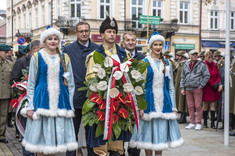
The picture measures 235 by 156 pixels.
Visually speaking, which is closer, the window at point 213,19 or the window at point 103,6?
the window at point 103,6

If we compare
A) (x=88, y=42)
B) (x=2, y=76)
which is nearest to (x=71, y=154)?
(x=88, y=42)

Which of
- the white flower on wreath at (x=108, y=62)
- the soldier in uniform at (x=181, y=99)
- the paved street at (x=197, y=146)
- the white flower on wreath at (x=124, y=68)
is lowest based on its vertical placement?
the paved street at (x=197, y=146)

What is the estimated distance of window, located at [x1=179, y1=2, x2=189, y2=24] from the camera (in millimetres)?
35719

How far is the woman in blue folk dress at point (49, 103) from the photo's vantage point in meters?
4.57

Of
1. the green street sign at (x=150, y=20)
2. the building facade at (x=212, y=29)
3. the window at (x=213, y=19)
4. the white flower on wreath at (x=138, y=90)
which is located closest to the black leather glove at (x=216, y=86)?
the white flower on wreath at (x=138, y=90)

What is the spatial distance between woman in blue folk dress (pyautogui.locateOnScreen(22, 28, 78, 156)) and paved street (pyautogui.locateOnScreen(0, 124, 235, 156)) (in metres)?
2.31

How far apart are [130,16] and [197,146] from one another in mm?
27383

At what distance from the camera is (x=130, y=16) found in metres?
33.8

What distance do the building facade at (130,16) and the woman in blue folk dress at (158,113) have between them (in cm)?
2515

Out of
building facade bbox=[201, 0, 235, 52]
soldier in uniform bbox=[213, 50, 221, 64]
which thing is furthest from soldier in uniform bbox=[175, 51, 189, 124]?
building facade bbox=[201, 0, 235, 52]

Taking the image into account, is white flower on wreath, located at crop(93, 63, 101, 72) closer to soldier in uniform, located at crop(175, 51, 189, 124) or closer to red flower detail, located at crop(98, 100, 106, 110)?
red flower detail, located at crop(98, 100, 106, 110)

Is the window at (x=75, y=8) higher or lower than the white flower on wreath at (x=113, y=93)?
higher

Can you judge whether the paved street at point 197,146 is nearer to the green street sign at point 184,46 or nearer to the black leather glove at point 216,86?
the black leather glove at point 216,86

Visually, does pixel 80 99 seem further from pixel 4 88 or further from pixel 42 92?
pixel 4 88
